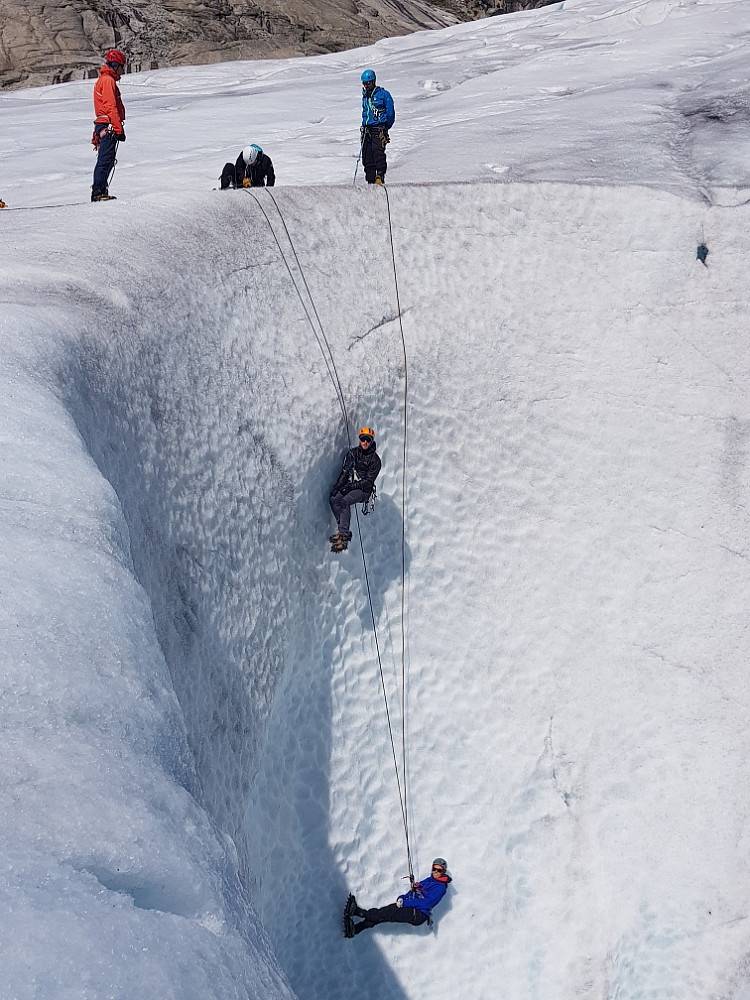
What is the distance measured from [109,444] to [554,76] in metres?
14.9

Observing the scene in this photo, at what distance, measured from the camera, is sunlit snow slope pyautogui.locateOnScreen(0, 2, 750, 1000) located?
23.7 feet

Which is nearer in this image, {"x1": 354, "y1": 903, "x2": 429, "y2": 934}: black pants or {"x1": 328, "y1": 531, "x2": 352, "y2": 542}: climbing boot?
{"x1": 354, "y1": 903, "x2": 429, "y2": 934}: black pants

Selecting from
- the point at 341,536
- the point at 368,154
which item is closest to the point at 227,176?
the point at 368,154

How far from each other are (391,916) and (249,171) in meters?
7.73

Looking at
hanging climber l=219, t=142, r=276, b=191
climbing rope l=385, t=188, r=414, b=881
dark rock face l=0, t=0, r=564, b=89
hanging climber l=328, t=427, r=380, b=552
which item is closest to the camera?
hanging climber l=328, t=427, r=380, b=552

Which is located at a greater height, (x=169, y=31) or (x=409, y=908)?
(x=169, y=31)

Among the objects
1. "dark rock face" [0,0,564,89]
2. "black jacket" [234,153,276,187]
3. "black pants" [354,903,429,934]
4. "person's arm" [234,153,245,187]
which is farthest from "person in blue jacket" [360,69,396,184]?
"dark rock face" [0,0,564,89]

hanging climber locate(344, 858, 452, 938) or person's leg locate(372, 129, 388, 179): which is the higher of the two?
person's leg locate(372, 129, 388, 179)

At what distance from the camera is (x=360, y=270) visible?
31.5 ft

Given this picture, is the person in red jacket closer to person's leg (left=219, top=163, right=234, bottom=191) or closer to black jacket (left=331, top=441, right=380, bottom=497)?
person's leg (left=219, top=163, right=234, bottom=191)

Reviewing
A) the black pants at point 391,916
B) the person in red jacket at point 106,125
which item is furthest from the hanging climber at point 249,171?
the black pants at point 391,916

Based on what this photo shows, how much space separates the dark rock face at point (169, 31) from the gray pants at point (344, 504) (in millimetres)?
19974

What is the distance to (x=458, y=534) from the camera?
963cm

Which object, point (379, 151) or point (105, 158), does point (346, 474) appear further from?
point (105, 158)
